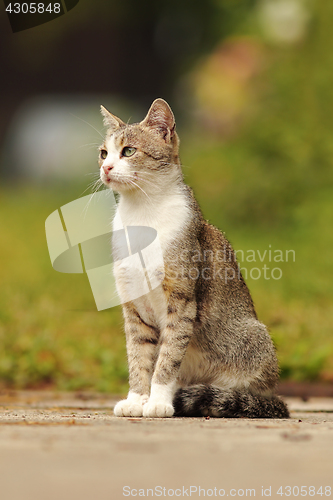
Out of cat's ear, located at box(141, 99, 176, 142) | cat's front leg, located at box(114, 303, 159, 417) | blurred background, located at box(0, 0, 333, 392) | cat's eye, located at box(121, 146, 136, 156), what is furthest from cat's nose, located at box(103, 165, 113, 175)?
blurred background, located at box(0, 0, 333, 392)

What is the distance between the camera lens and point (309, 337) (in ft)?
16.9

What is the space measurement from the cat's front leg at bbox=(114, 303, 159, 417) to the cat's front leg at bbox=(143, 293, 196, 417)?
146mm

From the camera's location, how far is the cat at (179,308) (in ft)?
9.65

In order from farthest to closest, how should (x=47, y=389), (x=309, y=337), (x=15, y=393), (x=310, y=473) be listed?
(x=309, y=337)
(x=47, y=389)
(x=15, y=393)
(x=310, y=473)

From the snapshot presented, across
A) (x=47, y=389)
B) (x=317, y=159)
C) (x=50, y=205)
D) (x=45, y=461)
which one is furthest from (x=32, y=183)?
(x=45, y=461)

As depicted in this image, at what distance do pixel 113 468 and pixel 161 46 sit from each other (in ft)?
36.6

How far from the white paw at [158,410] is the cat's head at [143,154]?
1139 millimetres

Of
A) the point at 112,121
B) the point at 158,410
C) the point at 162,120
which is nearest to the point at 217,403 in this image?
the point at 158,410

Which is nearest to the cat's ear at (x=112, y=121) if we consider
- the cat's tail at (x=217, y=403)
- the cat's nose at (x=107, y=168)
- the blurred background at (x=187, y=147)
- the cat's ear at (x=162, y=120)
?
the cat's ear at (x=162, y=120)

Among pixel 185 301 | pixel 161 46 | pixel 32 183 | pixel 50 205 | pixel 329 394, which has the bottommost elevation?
pixel 329 394

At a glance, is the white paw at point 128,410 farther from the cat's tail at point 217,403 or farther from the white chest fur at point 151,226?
the white chest fur at point 151,226

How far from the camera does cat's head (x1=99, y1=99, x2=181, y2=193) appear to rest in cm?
320

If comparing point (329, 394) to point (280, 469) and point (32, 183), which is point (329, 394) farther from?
point (32, 183)

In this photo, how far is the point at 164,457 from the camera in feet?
5.51
